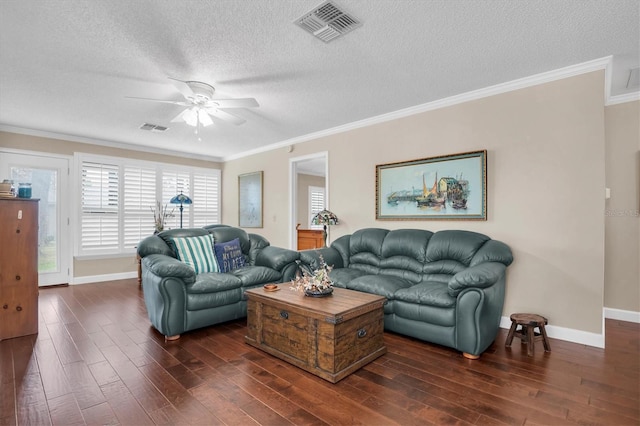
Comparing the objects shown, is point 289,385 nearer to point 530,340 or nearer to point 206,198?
point 530,340

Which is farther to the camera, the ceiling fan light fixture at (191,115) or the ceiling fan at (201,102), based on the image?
the ceiling fan light fixture at (191,115)

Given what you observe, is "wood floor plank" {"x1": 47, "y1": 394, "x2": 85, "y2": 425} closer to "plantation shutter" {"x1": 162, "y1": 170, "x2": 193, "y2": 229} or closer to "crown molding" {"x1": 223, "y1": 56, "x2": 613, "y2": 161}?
"crown molding" {"x1": 223, "y1": 56, "x2": 613, "y2": 161}

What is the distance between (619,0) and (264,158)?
5.46 metres

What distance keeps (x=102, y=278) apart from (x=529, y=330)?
22.0 feet

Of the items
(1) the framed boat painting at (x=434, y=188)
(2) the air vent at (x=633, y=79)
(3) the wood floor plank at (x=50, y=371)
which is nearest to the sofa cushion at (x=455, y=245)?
(1) the framed boat painting at (x=434, y=188)

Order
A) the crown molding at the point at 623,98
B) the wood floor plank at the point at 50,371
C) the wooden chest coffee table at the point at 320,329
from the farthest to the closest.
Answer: the crown molding at the point at 623,98 → the wooden chest coffee table at the point at 320,329 → the wood floor plank at the point at 50,371

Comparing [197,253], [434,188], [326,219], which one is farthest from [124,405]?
[434,188]

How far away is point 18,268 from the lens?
3244 millimetres

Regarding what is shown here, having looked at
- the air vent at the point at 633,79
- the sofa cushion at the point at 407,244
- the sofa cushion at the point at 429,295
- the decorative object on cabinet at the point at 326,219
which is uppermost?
the air vent at the point at 633,79

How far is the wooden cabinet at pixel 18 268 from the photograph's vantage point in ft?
10.4

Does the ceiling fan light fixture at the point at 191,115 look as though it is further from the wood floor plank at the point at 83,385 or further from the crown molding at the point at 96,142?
the crown molding at the point at 96,142

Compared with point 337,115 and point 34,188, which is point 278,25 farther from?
point 34,188

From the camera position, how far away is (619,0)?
7.03 ft

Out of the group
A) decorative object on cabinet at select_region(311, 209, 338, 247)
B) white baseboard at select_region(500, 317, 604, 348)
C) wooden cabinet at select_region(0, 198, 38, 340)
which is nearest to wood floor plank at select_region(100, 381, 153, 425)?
wooden cabinet at select_region(0, 198, 38, 340)
